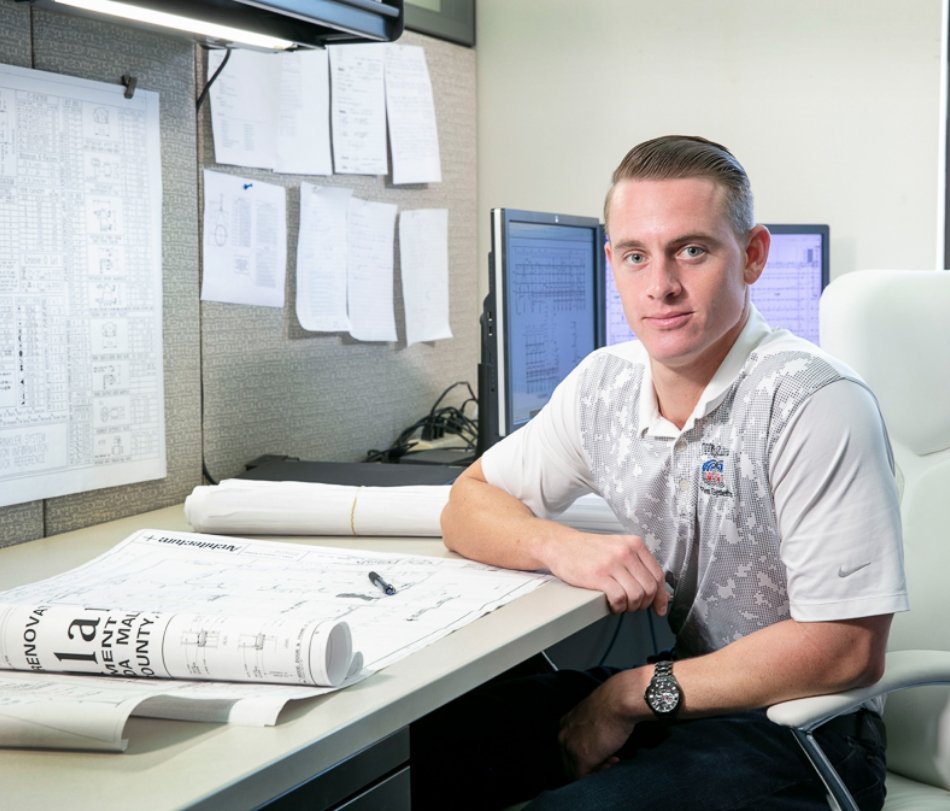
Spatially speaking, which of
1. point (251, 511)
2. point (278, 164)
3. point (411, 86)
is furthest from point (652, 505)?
point (411, 86)

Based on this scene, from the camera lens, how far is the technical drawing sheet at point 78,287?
56.2 inches

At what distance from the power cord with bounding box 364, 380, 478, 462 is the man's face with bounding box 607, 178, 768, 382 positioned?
888 millimetres

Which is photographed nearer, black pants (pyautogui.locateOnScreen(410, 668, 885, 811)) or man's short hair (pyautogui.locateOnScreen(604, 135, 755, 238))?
black pants (pyautogui.locateOnScreen(410, 668, 885, 811))

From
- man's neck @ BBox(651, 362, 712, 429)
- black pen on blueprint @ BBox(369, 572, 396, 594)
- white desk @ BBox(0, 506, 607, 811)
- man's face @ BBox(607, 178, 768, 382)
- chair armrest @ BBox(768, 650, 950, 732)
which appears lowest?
chair armrest @ BBox(768, 650, 950, 732)

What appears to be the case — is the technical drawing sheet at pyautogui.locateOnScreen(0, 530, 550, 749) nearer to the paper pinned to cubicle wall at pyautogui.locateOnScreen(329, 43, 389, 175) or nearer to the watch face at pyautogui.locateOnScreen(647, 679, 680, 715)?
the watch face at pyautogui.locateOnScreen(647, 679, 680, 715)

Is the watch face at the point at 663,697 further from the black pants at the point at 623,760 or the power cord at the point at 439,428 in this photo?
the power cord at the point at 439,428

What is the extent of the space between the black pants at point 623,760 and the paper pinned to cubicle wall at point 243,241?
73 centimetres

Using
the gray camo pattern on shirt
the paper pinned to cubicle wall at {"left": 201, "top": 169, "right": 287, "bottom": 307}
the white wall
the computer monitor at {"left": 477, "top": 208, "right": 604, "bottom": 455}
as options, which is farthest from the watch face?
the white wall

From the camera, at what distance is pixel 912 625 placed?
144 centimetres

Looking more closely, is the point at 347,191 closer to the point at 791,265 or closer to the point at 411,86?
the point at 411,86

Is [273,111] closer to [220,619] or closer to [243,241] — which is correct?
[243,241]

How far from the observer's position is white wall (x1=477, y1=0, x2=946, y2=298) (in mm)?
2125

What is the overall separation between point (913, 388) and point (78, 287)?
3.44ft

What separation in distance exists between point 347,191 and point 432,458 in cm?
48
